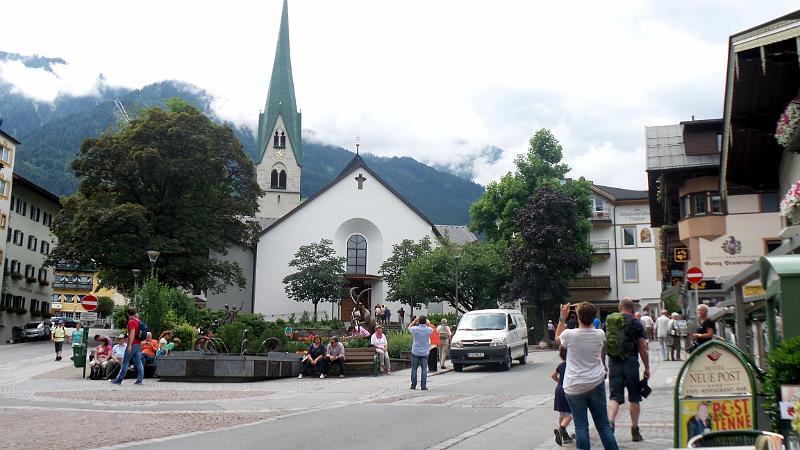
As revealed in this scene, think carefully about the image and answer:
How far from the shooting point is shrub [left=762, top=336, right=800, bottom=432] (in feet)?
18.3

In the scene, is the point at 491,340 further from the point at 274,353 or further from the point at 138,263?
the point at 138,263

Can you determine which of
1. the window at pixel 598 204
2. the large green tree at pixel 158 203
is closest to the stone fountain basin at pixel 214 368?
the large green tree at pixel 158 203

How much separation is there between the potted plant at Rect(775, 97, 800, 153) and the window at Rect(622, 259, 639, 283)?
48358 mm

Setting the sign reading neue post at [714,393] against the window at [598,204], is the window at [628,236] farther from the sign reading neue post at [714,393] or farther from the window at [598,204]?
the sign reading neue post at [714,393]

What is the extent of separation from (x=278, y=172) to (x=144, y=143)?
37829 millimetres

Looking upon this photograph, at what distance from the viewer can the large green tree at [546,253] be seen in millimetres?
42719

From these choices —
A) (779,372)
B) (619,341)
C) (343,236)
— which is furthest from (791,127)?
(343,236)

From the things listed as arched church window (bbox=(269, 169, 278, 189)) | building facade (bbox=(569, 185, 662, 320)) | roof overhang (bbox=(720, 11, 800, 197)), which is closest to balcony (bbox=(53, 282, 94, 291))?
arched church window (bbox=(269, 169, 278, 189))

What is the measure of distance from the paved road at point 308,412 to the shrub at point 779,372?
2.93 metres

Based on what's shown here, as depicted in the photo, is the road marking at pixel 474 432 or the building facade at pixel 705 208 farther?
the building facade at pixel 705 208

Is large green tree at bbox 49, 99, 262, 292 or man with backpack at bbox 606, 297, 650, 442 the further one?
large green tree at bbox 49, 99, 262, 292

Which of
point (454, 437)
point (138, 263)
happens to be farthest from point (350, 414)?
point (138, 263)

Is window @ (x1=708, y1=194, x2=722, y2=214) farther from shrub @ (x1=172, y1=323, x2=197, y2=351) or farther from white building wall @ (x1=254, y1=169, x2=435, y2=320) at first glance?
white building wall @ (x1=254, y1=169, x2=435, y2=320)

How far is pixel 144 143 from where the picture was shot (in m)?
43.5
